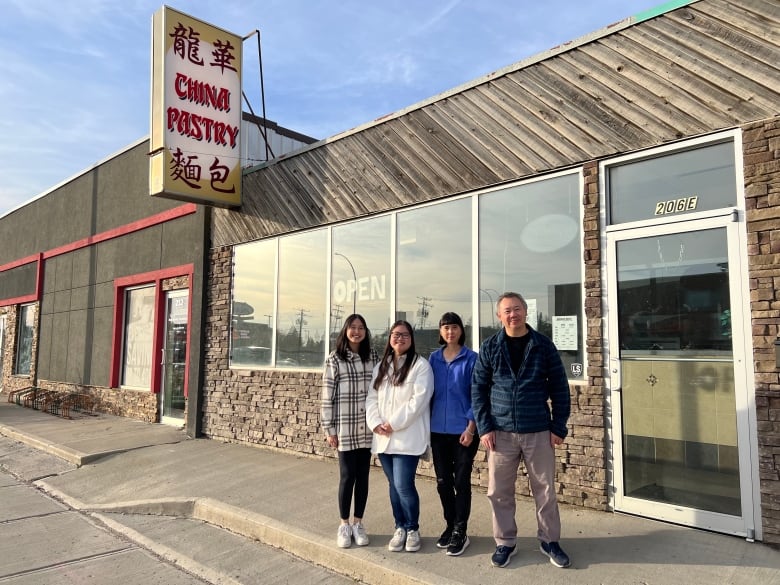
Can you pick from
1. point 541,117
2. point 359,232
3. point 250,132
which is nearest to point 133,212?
point 250,132

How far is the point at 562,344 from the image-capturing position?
4988 millimetres

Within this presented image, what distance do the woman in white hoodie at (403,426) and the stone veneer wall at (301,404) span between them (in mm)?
1540

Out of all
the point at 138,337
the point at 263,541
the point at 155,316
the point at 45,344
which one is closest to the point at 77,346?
the point at 45,344

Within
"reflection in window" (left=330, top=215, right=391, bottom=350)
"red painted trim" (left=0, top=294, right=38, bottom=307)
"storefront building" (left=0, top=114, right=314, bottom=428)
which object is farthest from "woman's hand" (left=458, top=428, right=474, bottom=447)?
"red painted trim" (left=0, top=294, right=38, bottom=307)

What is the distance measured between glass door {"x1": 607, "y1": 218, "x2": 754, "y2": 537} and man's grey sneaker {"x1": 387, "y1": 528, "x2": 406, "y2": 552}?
1827mm

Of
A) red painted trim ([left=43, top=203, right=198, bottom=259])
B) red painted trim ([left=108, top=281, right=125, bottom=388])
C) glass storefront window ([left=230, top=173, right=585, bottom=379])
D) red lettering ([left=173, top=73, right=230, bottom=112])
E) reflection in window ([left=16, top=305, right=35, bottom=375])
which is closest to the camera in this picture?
glass storefront window ([left=230, top=173, right=585, bottom=379])

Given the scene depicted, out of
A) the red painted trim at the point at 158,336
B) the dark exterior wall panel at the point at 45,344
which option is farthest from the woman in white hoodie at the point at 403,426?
the dark exterior wall panel at the point at 45,344

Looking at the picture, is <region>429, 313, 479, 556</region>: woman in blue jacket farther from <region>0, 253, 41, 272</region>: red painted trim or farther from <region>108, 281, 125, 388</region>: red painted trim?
<region>0, 253, 41, 272</region>: red painted trim

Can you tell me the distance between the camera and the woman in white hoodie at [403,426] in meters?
3.89

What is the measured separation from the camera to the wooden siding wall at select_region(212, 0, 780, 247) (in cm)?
420

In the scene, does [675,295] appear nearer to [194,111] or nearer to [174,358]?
[194,111]

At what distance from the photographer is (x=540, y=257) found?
5.27 metres

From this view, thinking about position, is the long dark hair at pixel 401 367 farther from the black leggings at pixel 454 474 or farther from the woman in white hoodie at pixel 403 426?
the black leggings at pixel 454 474

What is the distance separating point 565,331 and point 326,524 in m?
2.63
